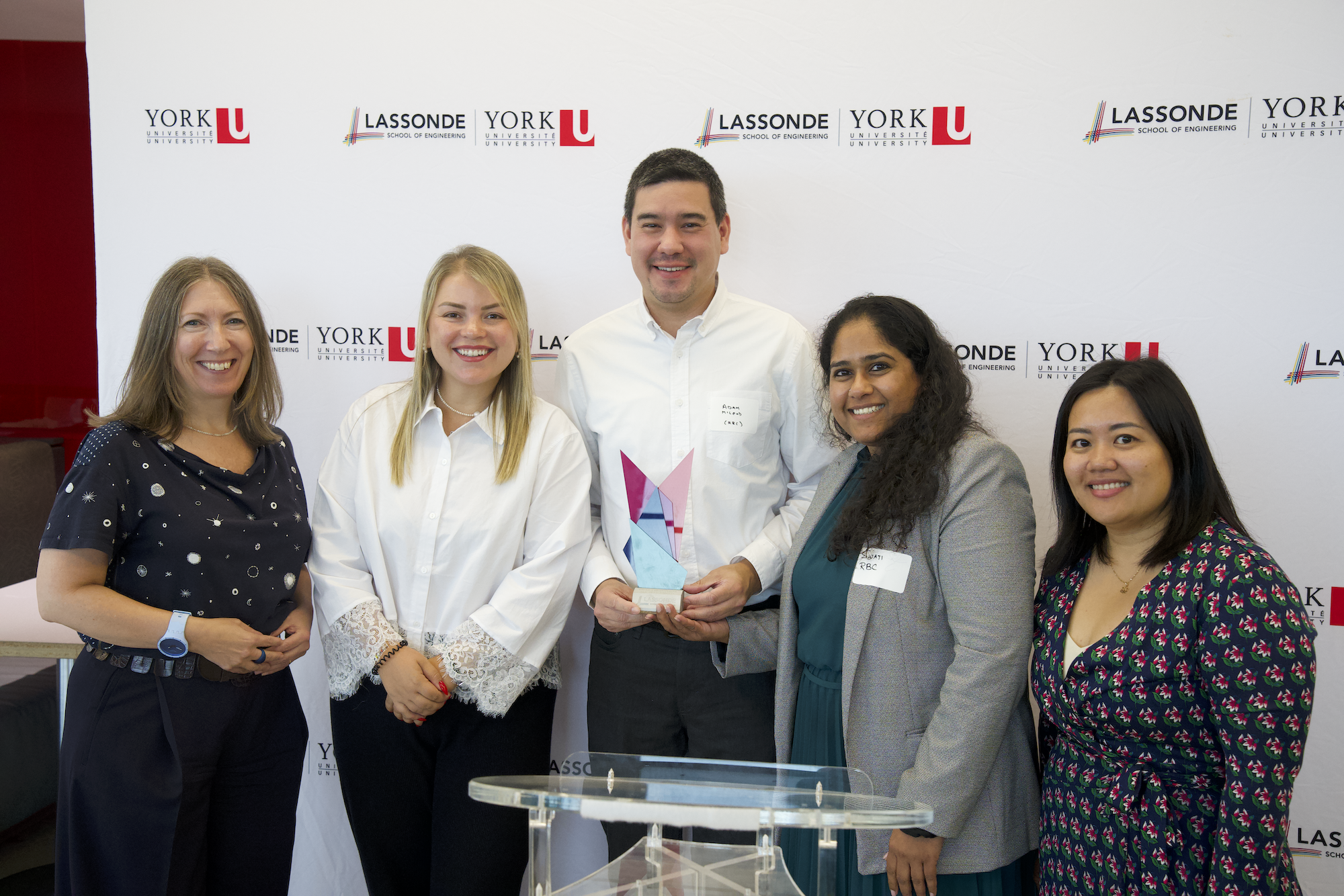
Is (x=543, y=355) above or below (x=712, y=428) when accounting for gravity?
above

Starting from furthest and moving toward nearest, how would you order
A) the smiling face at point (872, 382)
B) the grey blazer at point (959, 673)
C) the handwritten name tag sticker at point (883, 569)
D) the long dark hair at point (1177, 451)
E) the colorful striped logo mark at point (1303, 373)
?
the colorful striped logo mark at point (1303, 373) < the smiling face at point (872, 382) < the handwritten name tag sticker at point (883, 569) < the grey blazer at point (959, 673) < the long dark hair at point (1177, 451)

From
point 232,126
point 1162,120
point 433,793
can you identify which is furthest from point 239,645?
point 1162,120

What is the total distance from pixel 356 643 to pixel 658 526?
82 centimetres

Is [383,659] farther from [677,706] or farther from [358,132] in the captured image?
[358,132]

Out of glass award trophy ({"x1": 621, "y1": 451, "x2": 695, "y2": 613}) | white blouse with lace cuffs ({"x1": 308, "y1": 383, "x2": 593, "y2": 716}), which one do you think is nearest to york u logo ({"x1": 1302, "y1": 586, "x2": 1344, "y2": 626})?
glass award trophy ({"x1": 621, "y1": 451, "x2": 695, "y2": 613})

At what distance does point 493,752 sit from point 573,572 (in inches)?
19.3

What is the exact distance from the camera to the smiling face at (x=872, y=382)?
6.17 ft

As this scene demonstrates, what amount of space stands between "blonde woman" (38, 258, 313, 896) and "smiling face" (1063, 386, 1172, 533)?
1801 mm

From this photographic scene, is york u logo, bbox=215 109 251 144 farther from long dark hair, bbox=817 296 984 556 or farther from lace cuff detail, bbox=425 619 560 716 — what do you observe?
long dark hair, bbox=817 296 984 556

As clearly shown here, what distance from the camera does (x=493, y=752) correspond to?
2082 mm

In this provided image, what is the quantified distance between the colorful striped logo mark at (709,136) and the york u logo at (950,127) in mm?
613

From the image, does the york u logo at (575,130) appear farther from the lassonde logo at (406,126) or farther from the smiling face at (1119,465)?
the smiling face at (1119,465)

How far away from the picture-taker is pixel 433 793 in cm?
213

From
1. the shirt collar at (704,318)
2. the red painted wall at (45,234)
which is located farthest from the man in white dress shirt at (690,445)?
the red painted wall at (45,234)
